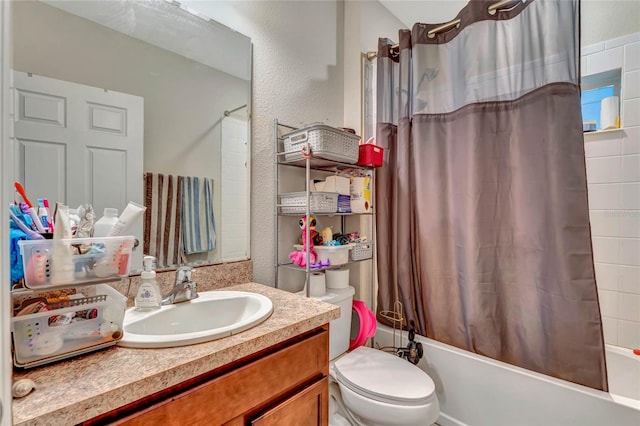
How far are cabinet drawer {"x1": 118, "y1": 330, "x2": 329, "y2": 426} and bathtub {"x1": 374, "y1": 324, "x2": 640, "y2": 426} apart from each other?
36.6 inches

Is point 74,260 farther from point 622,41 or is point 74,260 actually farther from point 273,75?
point 622,41

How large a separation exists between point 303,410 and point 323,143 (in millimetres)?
1008

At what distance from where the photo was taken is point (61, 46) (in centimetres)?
89

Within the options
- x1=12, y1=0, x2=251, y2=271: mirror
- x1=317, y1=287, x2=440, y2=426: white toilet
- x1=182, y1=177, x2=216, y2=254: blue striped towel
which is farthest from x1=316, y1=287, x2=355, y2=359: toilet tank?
x1=182, y1=177, x2=216, y2=254: blue striped towel

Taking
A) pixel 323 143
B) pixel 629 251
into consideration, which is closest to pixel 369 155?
pixel 323 143

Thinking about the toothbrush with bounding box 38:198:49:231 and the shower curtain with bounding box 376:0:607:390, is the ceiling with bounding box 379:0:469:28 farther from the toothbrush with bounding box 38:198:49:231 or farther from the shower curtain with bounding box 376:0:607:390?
the toothbrush with bounding box 38:198:49:231

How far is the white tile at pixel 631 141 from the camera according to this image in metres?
1.50

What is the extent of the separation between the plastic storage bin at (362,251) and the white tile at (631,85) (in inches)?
61.4

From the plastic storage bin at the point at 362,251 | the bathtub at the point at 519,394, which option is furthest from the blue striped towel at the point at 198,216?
the bathtub at the point at 519,394

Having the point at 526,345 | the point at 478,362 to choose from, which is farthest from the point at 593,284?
the point at 478,362

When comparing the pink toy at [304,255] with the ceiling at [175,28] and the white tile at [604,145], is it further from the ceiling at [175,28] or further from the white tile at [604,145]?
the white tile at [604,145]

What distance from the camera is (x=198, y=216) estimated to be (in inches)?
46.9

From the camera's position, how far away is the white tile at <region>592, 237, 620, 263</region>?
1.58m

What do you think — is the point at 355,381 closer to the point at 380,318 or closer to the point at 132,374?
the point at 380,318
